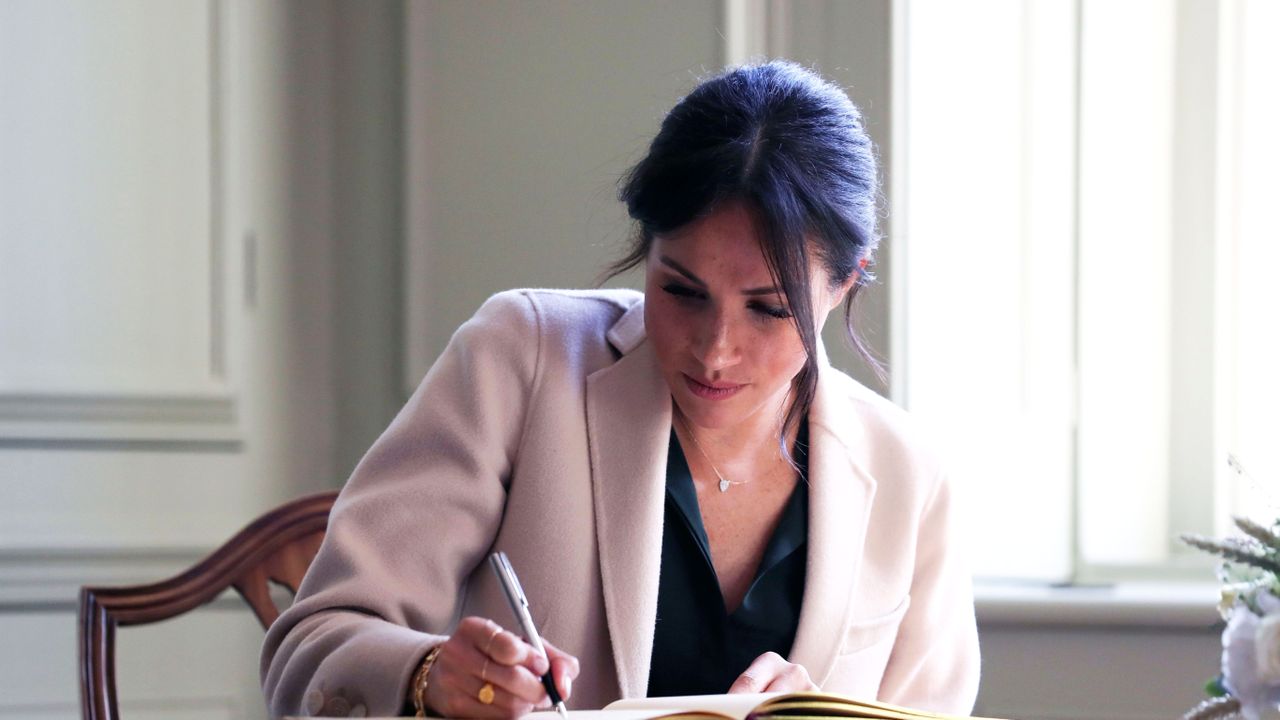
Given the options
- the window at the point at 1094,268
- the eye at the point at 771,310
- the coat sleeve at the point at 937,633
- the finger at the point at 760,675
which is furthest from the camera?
the window at the point at 1094,268

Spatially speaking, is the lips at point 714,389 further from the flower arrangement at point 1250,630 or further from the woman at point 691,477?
the flower arrangement at point 1250,630

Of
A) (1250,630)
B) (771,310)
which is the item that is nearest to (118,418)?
(771,310)

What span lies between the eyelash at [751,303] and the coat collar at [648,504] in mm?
171

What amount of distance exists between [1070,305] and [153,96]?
1.69 metres

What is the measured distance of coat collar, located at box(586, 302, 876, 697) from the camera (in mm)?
1423

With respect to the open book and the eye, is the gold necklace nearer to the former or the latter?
the eye

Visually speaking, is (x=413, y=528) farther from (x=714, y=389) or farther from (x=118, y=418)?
(x=118, y=418)

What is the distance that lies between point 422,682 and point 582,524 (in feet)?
1.24

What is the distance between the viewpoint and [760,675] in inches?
51.4

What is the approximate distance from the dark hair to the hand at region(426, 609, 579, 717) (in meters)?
0.49

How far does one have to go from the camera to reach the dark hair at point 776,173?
1362mm

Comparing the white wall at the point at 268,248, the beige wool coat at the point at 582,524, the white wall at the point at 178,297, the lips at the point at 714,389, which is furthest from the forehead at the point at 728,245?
the white wall at the point at 178,297

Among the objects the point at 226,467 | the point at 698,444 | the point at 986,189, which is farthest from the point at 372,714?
the point at 986,189

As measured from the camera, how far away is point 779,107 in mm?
1431
